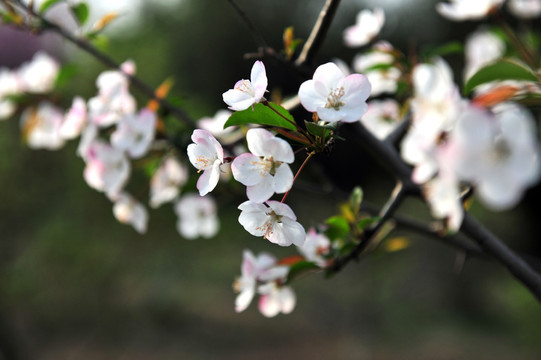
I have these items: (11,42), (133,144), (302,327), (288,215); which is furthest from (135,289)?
(288,215)

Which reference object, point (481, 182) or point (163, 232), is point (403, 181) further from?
point (163, 232)

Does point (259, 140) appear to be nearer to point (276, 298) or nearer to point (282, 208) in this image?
point (282, 208)

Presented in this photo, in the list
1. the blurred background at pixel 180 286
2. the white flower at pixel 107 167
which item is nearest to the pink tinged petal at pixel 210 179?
the white flower at pixel 107 167

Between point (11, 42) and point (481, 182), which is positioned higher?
point (481, 182)

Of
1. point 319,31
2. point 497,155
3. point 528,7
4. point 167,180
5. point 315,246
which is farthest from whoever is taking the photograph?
point 528,7

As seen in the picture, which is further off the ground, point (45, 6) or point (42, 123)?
point (45, 6)

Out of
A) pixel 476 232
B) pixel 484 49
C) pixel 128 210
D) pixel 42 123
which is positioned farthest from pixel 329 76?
pixel 484 49
